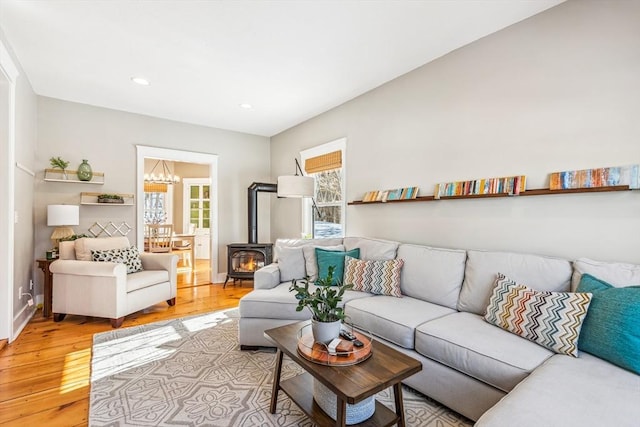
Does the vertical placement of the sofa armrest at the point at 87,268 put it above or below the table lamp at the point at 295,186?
below

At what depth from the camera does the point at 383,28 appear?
2451mm

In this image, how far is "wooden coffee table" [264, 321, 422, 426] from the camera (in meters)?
1.30

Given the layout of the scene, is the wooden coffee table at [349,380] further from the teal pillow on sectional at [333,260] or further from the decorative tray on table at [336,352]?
the teal pillow on sectional at [333,260]

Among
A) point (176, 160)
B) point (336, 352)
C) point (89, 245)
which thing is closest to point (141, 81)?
point (176, 160)

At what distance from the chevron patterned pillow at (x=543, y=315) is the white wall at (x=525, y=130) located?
608 millimetres

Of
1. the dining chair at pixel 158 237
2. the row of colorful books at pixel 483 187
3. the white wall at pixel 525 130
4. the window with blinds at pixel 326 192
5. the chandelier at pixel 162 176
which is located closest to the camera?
the white wall at pixel 525 130

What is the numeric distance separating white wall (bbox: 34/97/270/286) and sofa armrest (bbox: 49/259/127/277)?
0.89m

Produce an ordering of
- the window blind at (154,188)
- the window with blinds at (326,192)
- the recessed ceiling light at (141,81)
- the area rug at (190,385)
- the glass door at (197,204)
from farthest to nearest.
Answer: the glass door at (197,204) → the window blind at (154,188) → the window with blinds at (326,192) → the recessed ceiling light at (141,81) → the area rug at (190,385)

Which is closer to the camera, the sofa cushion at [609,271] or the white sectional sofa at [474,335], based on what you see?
the white sectional sofa at [474,335]

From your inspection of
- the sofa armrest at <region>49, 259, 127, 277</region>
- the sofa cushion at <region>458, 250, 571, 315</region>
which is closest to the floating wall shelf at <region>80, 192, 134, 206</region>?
the sofa armrest at <region>49, 259, 127, 277</region>

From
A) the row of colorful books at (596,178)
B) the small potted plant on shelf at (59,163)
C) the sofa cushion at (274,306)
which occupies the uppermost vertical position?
the small potted plant on shelf at (59,163)

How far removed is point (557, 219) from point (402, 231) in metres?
1.38

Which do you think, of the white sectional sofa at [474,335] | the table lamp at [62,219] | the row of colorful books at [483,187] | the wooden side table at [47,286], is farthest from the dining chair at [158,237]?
the row of colorful books at [483,187]

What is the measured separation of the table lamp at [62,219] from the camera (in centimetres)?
354
